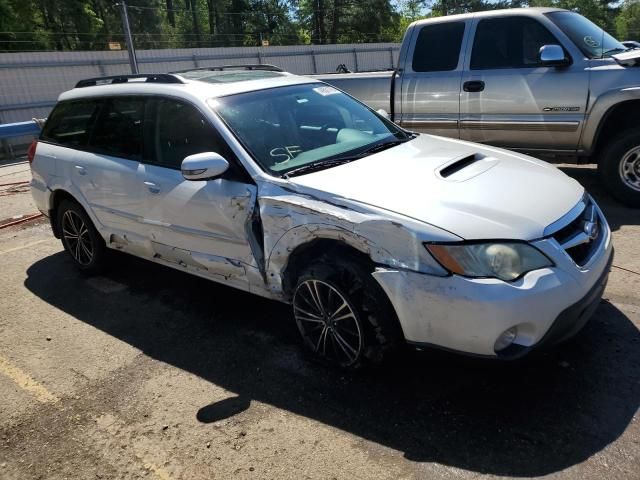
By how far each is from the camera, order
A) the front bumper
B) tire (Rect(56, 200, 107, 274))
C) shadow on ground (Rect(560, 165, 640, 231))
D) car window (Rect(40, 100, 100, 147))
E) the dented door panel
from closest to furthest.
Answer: the front bumper
the dented door panel
car window (Rect(40, 100, 100, 147))
tire (Rect(56, 200, 107, 274))
shadow on ground (Rect(560, 165, 640, 231))

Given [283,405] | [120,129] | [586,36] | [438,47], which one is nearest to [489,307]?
[283,405]

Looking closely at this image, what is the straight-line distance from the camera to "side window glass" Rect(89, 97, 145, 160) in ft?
13.7

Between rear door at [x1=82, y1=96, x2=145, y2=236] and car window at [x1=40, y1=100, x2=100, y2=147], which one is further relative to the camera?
car window at [x1=40, y1=100, x2=100, y2=147]

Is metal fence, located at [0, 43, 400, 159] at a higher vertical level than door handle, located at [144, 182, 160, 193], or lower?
lower

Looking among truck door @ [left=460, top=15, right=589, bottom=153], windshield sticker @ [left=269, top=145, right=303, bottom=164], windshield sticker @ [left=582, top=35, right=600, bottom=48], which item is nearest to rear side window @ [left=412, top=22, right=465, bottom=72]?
truck door @ [left=460, top=15, right=589, bottom=153]

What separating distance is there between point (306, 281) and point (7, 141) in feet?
40.9

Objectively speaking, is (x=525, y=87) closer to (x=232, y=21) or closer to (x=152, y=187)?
(x=152, y=187)

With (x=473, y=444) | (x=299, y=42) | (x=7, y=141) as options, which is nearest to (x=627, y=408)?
(x=473, y=444)

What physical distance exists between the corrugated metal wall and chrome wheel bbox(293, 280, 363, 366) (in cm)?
1369

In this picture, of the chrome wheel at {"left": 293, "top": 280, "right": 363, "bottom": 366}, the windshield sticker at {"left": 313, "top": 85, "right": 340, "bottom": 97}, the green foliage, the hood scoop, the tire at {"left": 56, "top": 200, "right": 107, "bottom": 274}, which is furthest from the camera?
the green foliage

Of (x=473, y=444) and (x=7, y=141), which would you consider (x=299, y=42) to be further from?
(x=473, y=444)

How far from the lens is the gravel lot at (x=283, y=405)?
99.4 inches

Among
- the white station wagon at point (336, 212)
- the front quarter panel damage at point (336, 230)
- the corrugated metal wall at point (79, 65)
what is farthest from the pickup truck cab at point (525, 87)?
the corrugated metal wall at point (79, 65)

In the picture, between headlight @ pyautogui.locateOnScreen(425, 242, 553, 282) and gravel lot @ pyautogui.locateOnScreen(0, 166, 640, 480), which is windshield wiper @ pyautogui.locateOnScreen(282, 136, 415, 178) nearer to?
headlight @ pyautogui.locateOnScreen(425, 242, 553, 282)
